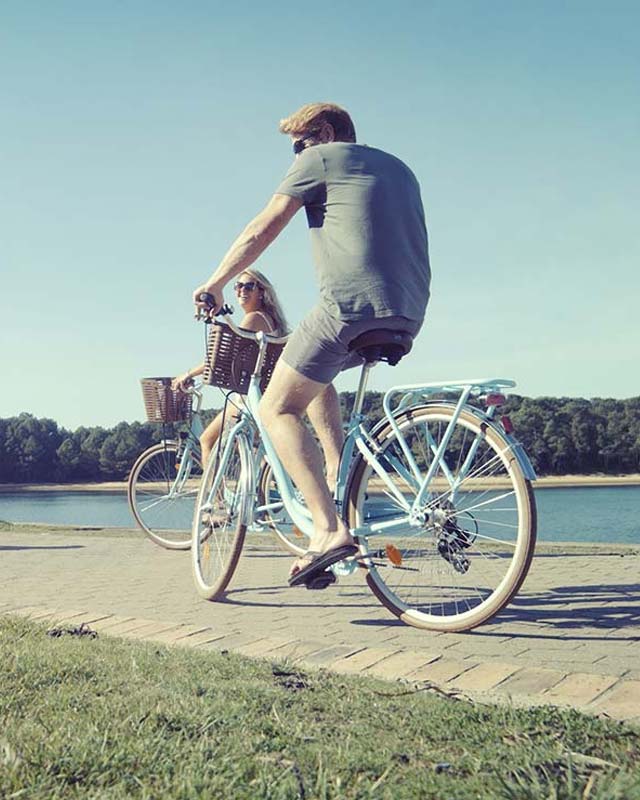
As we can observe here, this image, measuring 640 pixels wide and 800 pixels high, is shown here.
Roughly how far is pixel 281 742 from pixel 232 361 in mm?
3024

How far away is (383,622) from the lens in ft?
12.5

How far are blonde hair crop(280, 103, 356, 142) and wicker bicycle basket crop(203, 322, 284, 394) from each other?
1.23 meters

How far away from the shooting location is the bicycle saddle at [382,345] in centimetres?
351

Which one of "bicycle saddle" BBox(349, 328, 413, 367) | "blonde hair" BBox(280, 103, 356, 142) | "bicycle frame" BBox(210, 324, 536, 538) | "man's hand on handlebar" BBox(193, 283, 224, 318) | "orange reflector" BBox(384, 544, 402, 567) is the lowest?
"orange reflector" BBox(384, 544, 402, 567)

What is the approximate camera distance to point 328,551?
140 inches

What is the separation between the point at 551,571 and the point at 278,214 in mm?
2736

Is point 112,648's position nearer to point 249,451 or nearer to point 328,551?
point 328,551

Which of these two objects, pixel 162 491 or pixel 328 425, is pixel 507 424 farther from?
pixel 162 491

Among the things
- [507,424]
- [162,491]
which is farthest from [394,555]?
[162,491]

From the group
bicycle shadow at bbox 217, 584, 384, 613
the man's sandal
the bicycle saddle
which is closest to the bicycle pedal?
the man's sandal

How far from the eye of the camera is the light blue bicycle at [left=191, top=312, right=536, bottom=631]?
3438 millimetres

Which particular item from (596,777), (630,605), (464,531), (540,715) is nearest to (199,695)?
(540,715)

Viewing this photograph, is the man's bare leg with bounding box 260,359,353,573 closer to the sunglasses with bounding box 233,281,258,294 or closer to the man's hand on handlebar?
the man's hand on handlebar

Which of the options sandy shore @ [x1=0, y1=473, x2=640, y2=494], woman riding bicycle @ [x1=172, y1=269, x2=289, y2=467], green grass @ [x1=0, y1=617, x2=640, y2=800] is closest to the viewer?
green grass @ [x1=0, y1=617, x2=640, y2=800]
